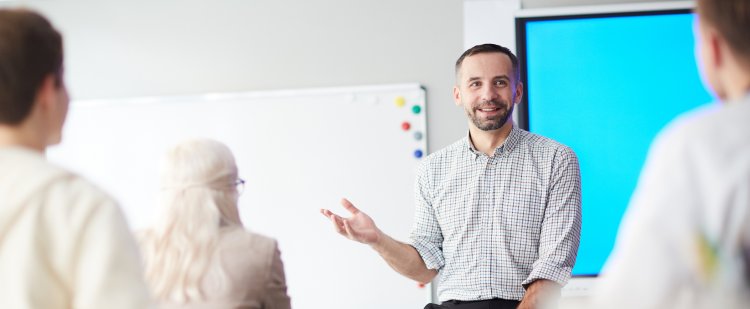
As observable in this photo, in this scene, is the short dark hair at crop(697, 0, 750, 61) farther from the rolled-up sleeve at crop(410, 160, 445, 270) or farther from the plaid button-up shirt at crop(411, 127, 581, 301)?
the rolled-up sleeve at crop(410, 160, 445, 270)

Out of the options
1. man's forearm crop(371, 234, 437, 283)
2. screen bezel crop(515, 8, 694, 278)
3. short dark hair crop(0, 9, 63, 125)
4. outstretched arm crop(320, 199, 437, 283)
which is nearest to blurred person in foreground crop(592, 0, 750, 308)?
short dark hair crop(0, 9, 63, 125)

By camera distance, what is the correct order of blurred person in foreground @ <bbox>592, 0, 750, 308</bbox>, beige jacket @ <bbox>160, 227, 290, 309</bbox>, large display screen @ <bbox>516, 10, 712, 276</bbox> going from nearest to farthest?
blurred person in foreground @ <bbox>592, 0, 750, 308</bbox> < beige jacket @ <bbox>160, 227, 290, 309</bbox> < large display screen @ <bbox>516, 10, 712, 276</bbox>

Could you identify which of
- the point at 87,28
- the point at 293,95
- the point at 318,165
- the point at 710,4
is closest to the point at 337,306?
the point at 318,165

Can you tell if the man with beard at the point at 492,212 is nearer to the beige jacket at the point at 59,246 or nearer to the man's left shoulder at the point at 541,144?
the man's left shoulder at the point at 541,144

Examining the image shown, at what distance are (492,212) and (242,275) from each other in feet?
3.36

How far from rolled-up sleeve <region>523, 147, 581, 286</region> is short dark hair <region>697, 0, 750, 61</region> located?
1476 mm

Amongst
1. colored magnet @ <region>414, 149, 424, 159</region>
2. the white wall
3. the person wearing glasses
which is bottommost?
colored magnet @ <region>414, 149, 424, 159</region>

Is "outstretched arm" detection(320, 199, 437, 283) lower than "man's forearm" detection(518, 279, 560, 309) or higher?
higher

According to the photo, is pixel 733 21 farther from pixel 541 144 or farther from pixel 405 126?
pixel 405 126

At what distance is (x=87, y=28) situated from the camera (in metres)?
4.04

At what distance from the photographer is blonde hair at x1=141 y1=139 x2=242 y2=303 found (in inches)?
71.0

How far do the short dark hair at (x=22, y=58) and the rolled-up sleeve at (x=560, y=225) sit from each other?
1.62 meters

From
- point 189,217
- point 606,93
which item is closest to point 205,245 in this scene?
point 189,217

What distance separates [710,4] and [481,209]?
64.0 inches
